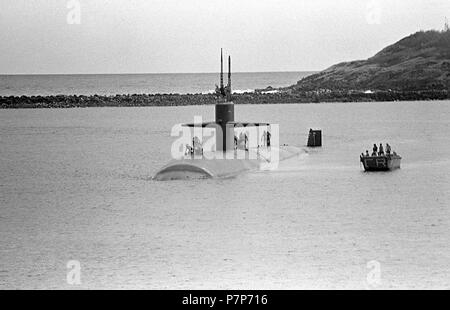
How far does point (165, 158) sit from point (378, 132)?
1680 inches

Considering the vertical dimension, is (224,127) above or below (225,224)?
above

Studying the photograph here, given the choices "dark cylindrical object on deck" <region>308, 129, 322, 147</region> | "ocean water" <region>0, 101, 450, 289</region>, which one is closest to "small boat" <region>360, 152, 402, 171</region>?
"ocean water" <region>0, 101, 450, 289</region>

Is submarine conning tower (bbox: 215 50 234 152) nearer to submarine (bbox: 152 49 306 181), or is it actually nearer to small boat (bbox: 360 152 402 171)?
submarine (bbox: 152 49 306 181)

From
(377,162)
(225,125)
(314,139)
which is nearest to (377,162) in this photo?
(377,162)

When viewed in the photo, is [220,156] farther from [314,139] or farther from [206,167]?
[314,139]

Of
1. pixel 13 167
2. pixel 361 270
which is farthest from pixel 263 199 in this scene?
pixel 13 167

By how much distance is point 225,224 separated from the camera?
135ft

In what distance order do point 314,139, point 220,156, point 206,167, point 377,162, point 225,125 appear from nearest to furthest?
point 206,167 → point 220,156 → point 225,125 → point 377,162 → point 314,139

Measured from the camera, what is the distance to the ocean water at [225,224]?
30859mm

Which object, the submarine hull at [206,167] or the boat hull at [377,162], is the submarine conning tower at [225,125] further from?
the boat hull at [377,162]

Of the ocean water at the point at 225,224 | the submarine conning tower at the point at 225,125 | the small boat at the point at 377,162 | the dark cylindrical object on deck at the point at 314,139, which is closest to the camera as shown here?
the ocean water at the point at 225,224

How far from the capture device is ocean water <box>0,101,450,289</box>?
3086 centimetres

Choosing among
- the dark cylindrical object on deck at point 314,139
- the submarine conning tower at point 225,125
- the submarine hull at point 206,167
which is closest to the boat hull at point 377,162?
the submarine hull at point 206,167
